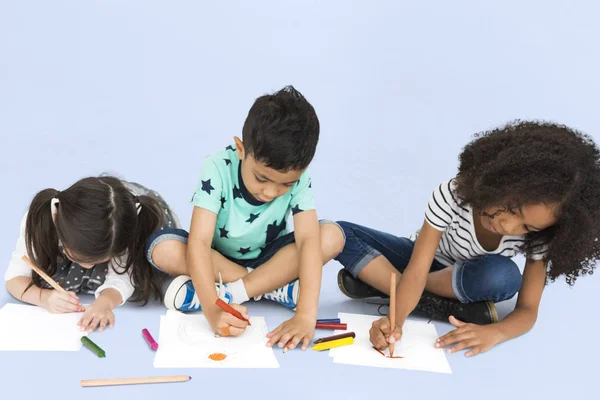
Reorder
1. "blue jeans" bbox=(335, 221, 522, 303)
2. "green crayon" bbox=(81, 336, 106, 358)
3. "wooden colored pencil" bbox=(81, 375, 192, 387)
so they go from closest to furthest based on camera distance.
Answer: "wooden colored pencil" bbox=(81, 375, 192, 387) < "green crayon" bbox=(81, 336, 106, 358) < "blue jeans" bbox=(335, 221, 522, 303)

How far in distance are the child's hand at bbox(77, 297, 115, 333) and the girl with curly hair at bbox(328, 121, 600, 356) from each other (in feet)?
1.75

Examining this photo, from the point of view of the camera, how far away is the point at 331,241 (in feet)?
5.59

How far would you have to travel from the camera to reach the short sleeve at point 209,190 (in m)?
1.58

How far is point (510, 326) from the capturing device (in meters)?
1.61

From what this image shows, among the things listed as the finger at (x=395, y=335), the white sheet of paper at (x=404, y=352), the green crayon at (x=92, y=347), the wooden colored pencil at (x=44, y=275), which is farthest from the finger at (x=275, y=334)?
the wooden colored pencil at (x=44, y=275)

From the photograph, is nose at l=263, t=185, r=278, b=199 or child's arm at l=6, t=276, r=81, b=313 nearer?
Result: nose at l=263, t=185, r=278, b=199

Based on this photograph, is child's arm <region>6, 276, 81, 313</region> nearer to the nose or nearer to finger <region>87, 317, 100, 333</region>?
finger <region>87, 317, 100, 333</region>

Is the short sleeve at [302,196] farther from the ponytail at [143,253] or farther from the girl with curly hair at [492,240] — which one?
the ponytail at [143,253]

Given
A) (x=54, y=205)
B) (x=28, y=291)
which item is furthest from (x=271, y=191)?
(x=28, y=291)

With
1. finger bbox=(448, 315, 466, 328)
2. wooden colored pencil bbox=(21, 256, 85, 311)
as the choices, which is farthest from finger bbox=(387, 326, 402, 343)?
wooden colored pencil bbox=(21, 256, 85, 311)

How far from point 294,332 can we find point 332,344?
79mm

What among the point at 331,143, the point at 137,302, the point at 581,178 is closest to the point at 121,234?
the point at 137,302

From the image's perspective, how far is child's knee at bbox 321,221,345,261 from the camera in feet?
5.57

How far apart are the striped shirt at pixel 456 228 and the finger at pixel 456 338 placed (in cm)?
20
